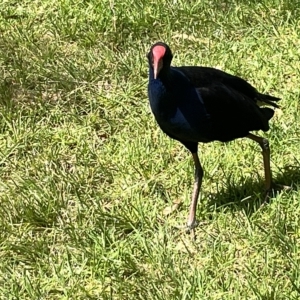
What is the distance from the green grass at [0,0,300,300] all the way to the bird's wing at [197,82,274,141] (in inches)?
15.5

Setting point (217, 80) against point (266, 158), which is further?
point (266, 158)

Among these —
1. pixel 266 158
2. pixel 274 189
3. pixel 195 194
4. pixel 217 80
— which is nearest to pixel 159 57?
pixel 217 80

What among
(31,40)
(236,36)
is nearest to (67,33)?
(31,40)

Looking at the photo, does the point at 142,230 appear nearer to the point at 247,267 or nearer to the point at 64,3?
the point at 247,267

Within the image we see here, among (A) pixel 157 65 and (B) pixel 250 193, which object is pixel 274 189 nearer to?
(B) pixel 250 193

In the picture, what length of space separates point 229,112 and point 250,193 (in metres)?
0.56

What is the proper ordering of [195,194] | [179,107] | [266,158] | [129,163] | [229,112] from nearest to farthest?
[179,107], [229,112], [195,194], [266,158], [129,163]

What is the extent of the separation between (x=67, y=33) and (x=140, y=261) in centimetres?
251

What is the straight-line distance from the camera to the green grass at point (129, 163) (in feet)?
11.2

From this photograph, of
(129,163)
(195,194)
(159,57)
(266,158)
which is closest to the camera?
(159,57)

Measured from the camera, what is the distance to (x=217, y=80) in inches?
143

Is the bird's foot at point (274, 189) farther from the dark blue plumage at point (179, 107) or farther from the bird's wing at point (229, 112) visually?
the dark blue plumage at point (179, 107)

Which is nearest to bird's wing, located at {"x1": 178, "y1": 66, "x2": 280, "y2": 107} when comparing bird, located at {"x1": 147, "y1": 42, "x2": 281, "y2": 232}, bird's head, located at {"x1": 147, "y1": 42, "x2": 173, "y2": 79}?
bird, located at {"x1": 147, "y1": 42, "x2": 281, "y2": 232}

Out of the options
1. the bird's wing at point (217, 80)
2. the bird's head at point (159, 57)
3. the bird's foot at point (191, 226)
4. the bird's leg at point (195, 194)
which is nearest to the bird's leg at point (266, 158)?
the bird's wing at point (217, 80)
